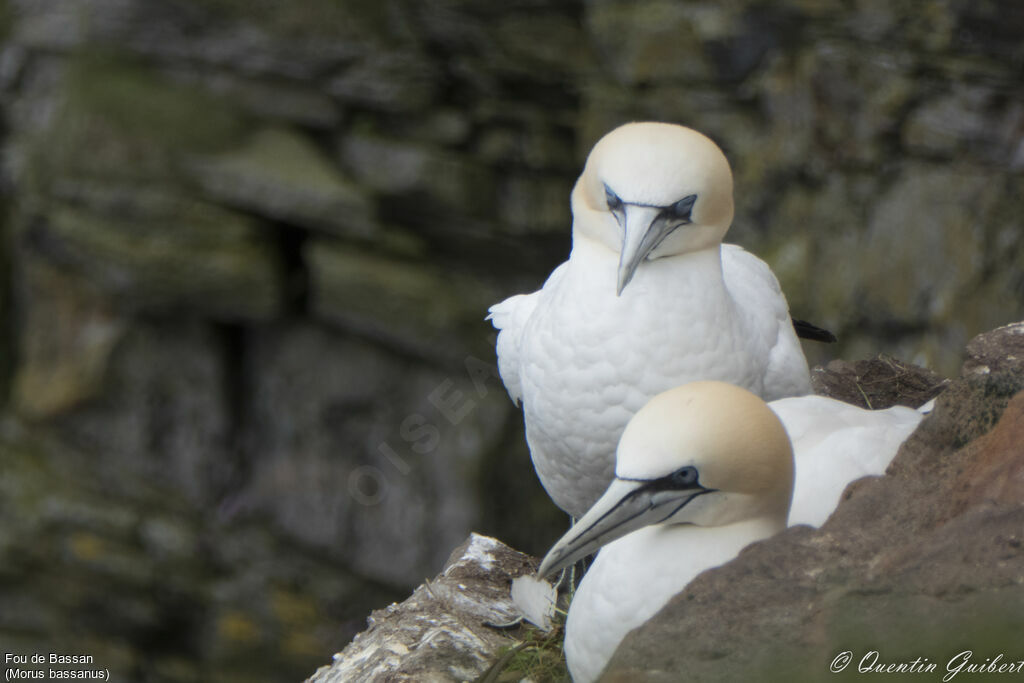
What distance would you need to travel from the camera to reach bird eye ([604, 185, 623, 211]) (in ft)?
8.14

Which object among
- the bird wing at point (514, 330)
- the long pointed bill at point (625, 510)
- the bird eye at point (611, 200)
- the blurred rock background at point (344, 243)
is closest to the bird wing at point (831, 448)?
the long pointed bill at point (625, 510)

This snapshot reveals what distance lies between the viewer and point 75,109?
279 inches

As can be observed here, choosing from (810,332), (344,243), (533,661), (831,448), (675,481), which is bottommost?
(344,243)

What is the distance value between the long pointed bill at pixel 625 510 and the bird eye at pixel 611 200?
2.53 feet

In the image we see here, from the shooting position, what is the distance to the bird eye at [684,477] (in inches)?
75.5

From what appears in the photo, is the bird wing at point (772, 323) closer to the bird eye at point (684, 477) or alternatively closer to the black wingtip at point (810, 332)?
the black wingtip at point (810, 332)

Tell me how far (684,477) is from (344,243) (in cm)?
567

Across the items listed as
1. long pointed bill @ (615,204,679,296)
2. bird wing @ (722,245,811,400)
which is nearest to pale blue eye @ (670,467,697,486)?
long pointed bill @ (615,204,679,296)

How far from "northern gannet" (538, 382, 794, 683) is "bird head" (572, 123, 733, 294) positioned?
0.55 metres

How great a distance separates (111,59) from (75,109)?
0.39 metres

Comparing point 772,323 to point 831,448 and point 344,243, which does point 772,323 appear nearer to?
point 831,448

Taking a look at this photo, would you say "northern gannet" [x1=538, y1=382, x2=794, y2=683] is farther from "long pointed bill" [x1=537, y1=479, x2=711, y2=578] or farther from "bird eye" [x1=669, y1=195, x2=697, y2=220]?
"bird eye" [x1=669, y1=195, x2=697, y2=220]

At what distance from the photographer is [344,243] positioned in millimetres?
7355

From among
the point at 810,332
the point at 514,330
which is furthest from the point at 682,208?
the point at 810,332
